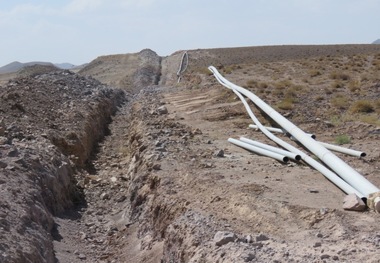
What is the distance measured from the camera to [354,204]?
324 inches

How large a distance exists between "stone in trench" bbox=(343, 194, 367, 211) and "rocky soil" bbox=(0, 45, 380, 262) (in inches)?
8.5

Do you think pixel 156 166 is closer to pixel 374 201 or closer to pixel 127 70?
pixel 374 201

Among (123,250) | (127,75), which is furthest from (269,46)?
(123,250)

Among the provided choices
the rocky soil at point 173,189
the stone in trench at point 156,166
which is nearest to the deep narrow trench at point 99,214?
the rocky soil at point 173,189

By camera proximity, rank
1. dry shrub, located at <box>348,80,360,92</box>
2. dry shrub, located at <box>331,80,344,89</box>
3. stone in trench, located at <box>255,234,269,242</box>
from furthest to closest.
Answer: dry shrub, located at <box>331,80,344,89</box>
dry shrub, located at <box>348,80,360,92</box>
stone in trench, located at <box>255,234,269,242</box>

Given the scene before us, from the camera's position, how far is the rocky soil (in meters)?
7.52

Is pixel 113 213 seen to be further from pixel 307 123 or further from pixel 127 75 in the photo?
pixel 127 75

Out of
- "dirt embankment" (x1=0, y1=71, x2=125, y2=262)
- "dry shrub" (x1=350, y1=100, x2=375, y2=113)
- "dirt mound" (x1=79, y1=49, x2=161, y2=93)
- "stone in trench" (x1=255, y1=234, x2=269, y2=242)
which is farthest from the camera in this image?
"dirt mound" (x1=79, y1=49, x2=161, y2=93)

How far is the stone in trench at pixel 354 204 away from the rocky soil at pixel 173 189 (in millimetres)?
215

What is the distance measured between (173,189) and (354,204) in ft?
12.0

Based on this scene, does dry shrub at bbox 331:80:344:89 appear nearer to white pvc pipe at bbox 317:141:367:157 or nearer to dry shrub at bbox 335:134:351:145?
dry shrub at bbox 335:134:351:145

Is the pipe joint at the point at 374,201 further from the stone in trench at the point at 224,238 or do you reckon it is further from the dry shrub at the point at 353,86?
the dry shrub at the point at 353,86

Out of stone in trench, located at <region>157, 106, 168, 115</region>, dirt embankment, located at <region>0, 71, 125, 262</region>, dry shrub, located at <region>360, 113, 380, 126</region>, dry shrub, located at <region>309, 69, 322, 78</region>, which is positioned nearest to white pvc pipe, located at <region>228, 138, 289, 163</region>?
dirt embankment, located at <region>0, 71, 125, 262</region>

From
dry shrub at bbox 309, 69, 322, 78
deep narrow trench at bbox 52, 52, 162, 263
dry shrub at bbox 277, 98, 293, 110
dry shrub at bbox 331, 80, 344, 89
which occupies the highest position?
dry shrub at bbox 309, 69, 322, 78
